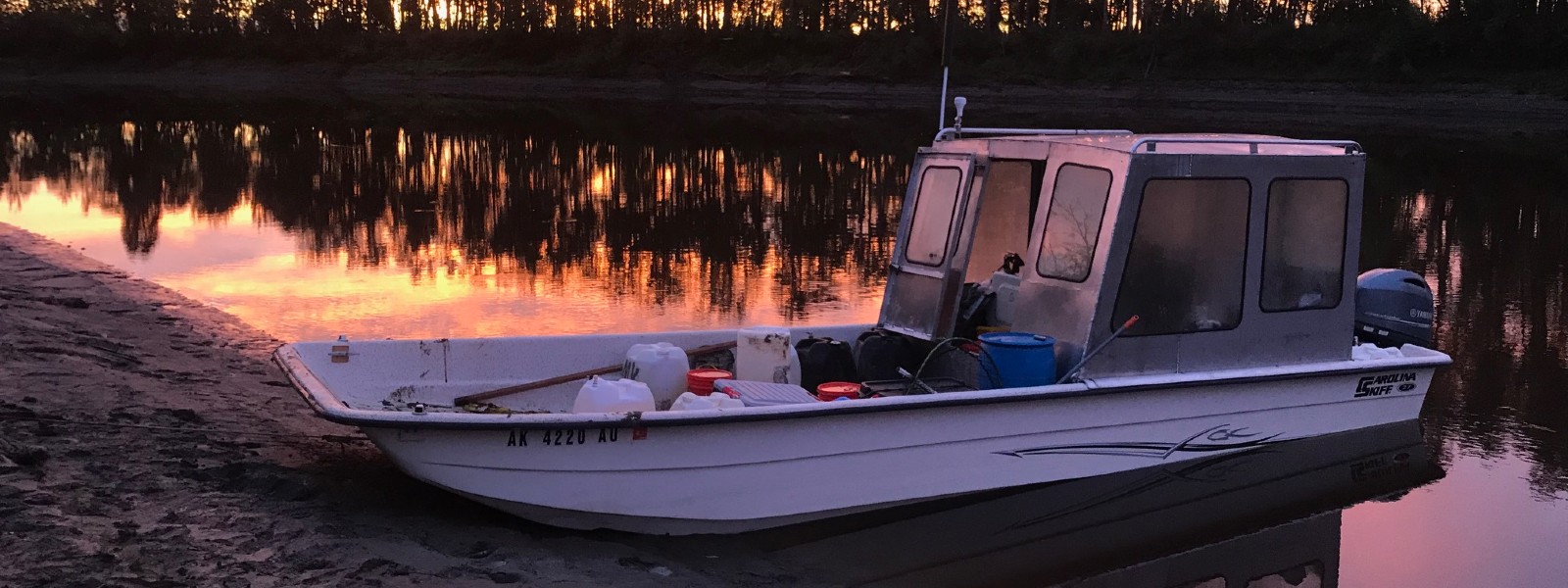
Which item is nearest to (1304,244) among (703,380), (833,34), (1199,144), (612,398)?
(1199,144)

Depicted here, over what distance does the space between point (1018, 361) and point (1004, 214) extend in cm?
163

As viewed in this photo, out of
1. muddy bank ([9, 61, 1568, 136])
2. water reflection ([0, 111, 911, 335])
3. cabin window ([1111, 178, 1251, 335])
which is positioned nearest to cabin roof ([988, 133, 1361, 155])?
cabin window ([1111, 178, 1251, 335])

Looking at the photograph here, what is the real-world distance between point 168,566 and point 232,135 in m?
28.1

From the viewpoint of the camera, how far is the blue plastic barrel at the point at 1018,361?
275 inches

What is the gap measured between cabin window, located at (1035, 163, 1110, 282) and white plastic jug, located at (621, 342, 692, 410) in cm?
200

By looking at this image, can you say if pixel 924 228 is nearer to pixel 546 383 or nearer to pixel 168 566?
pixel 546 383

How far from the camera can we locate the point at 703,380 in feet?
22.7

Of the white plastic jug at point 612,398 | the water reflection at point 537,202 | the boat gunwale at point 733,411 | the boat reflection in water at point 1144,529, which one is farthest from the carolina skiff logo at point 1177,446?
the water reflection at point 537,202

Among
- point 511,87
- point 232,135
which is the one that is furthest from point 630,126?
point 511,87

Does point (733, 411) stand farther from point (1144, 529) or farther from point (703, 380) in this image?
point (1144, 529)

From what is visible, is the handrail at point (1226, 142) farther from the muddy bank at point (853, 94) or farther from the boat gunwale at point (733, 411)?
the muddy bank at point (853, 94)

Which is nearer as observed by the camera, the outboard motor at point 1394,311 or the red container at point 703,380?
the red container at point 703,380

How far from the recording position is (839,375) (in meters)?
7.54

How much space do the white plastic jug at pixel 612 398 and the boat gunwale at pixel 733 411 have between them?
0.79 feet
